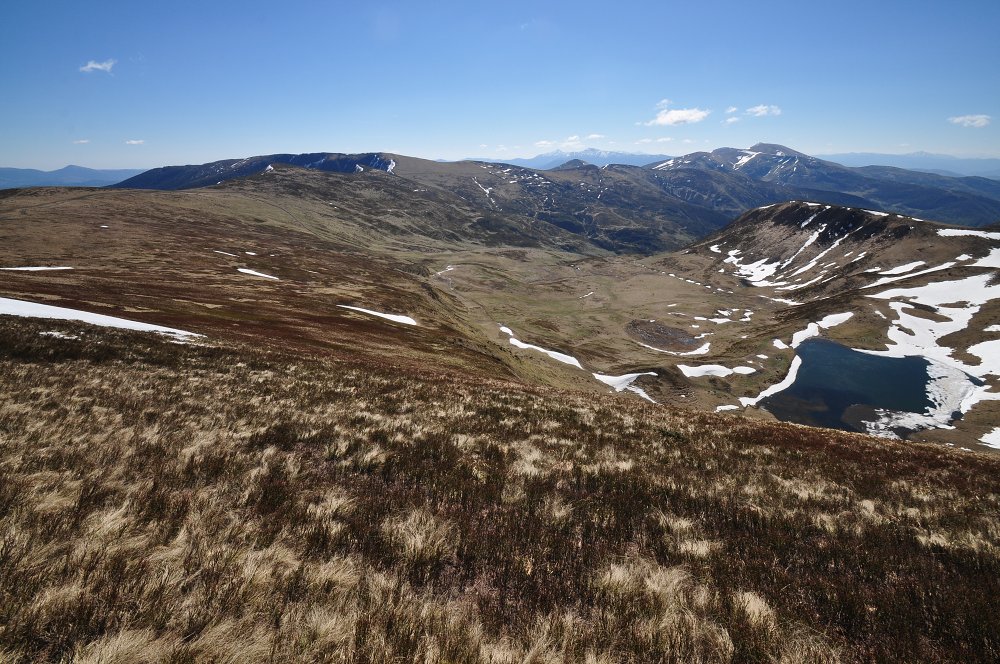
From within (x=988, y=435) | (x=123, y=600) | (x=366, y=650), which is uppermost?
(x=123, y=600)

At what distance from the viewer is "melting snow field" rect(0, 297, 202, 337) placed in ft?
96.8

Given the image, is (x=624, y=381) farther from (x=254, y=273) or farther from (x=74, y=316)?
(x=254, y=273)

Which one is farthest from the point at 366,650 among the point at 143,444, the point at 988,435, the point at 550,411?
the point at 988,435

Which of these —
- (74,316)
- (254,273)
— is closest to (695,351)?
(254,273)

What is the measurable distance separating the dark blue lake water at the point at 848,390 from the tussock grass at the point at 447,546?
7141 cm

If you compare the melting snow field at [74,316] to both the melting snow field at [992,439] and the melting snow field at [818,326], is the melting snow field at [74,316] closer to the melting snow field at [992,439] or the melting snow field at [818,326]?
the melting snow field at [992,439]

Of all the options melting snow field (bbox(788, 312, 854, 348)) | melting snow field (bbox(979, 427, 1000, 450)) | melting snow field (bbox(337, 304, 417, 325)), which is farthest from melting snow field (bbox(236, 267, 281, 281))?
melting snow field (bbox(979, 427, 1000, 450))

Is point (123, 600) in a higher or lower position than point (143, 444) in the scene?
higher

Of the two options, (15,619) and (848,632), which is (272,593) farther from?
(848,632)

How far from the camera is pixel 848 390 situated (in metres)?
80.2

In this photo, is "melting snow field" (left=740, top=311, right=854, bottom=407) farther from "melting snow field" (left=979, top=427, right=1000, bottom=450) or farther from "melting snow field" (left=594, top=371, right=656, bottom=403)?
"melting snow field" (left=979, top=427, right=1000, bottom=450)

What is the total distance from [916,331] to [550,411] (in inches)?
5040

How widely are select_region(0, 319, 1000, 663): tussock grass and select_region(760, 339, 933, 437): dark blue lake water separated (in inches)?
2811

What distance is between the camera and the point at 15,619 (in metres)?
3.62
